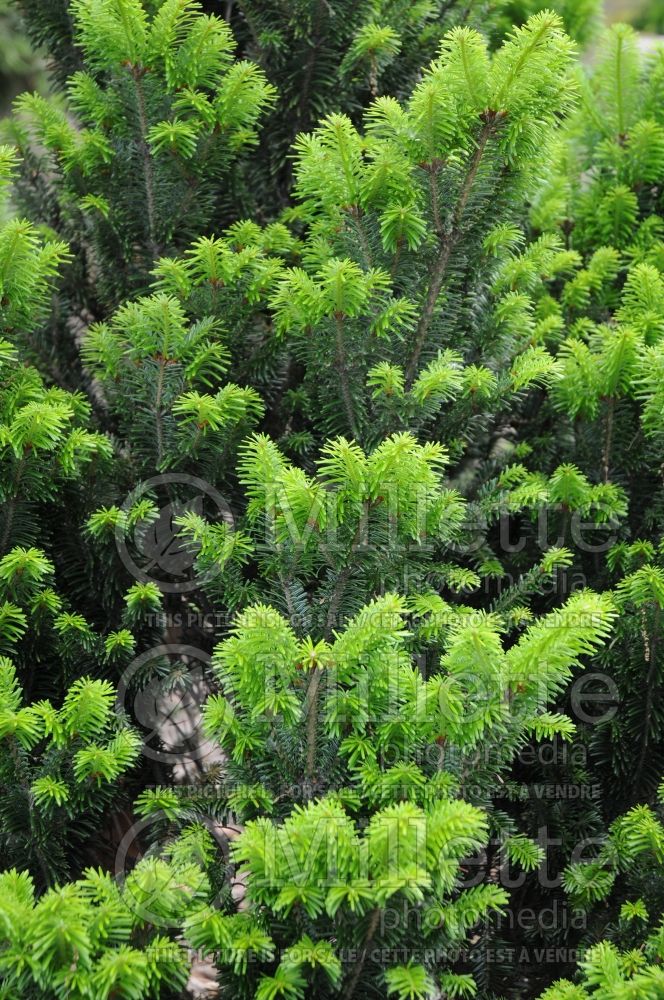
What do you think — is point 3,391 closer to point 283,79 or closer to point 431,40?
point 283,79

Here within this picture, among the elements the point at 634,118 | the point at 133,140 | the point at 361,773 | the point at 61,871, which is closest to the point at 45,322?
the point at 133,140

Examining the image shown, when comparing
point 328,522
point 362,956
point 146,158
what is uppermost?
point 146,158

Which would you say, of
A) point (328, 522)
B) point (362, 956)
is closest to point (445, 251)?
point (328, 522)

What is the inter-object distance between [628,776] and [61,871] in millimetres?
1092

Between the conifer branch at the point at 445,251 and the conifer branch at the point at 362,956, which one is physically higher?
the conifer branch at the point at 445,251

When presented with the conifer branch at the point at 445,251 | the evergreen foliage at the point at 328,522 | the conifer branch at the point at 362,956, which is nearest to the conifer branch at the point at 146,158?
the evergreen foliage at the point at 328,522

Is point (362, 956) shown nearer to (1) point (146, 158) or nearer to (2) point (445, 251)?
(2) point (445, 251)

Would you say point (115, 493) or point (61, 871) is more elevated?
point (115, 493)

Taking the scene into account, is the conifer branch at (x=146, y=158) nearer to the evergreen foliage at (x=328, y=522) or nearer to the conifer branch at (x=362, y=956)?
the evergreen foliage at (x=328, y=522)

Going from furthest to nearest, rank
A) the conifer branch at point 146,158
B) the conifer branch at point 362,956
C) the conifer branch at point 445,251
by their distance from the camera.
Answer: the conifer branch at point 146,158
the conifer branch at point 445,251
the conifer branch at point 362,956

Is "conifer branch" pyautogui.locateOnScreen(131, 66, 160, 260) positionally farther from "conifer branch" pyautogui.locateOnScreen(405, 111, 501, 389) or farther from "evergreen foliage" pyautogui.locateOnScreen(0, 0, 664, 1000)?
"conifer branch" pyautogui.locateOnScreen(405, 111, 501, 389)

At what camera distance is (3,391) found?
1.77m

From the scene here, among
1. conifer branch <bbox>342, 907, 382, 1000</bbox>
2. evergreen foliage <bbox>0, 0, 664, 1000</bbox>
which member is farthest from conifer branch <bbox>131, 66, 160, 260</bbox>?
conifer branch <bbox>342, 907, 382, 1000</bbox>

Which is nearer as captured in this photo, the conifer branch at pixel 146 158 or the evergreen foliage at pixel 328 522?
the evergreen foliage at pixel 328 522
